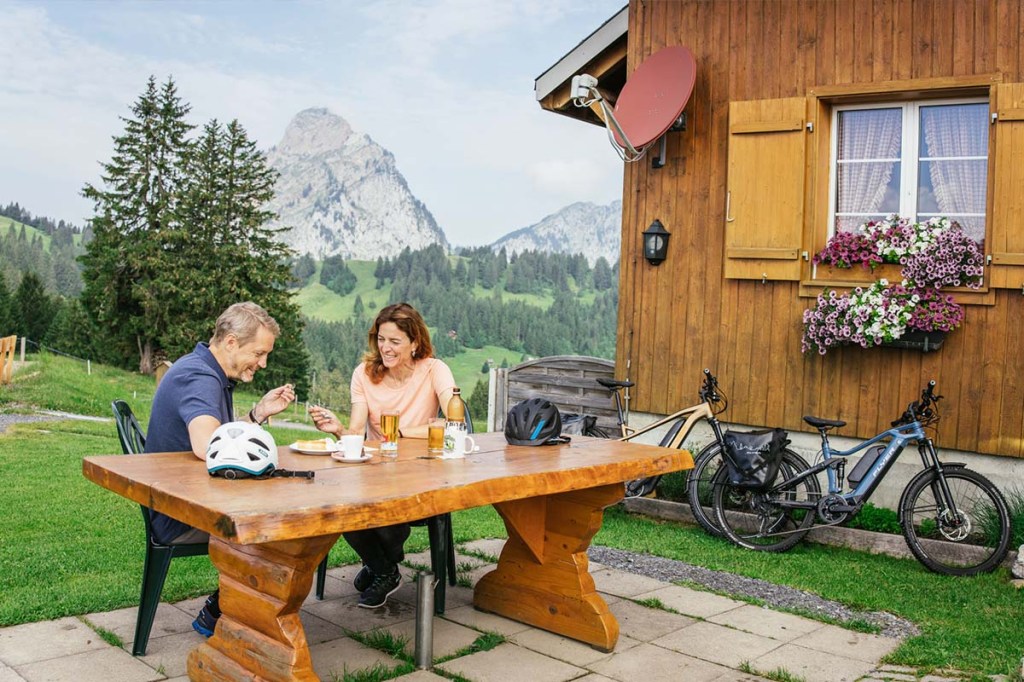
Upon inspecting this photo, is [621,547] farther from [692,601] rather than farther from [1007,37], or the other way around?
[1007,37]

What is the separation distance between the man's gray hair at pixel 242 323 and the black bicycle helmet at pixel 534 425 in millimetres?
1205

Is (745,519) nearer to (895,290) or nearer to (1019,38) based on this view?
(895,290)

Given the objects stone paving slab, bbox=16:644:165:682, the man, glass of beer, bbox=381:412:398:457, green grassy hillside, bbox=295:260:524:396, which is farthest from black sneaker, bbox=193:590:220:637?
green grassy hillside, bbox=295:260:524:396

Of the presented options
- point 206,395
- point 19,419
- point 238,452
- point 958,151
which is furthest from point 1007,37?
point 19,419

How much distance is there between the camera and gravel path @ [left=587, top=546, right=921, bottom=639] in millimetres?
4508

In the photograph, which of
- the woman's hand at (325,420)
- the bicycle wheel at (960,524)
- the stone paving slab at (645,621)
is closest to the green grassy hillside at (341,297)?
the bicycle wheel at (960,524)

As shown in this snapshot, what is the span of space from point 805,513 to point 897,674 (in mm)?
2512

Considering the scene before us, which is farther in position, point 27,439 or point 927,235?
point 27,439

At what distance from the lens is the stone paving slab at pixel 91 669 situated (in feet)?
10.9

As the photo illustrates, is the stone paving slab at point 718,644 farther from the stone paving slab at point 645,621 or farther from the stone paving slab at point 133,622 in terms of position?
the stone paving slab at point 133,622

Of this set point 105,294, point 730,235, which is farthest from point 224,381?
point 105,294

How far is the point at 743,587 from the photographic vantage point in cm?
507

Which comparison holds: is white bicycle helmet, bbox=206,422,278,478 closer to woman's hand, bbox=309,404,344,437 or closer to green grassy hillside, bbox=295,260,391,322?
woman's hand, bbox=309,404,344,437

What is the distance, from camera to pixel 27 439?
36.3ft
